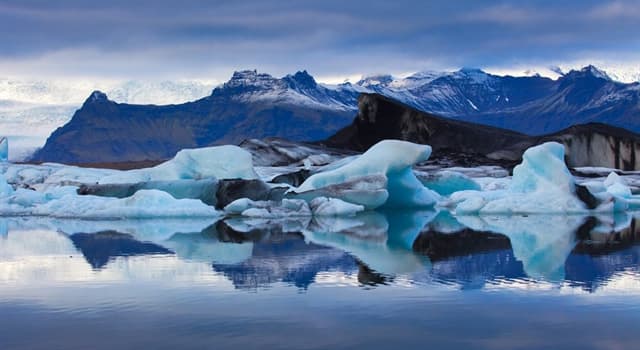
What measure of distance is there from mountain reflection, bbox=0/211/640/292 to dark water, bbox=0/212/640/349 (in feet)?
0.15

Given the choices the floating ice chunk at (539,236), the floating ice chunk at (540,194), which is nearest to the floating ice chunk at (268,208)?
the floating ice chunk at (539,236)

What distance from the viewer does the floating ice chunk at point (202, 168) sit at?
103ft

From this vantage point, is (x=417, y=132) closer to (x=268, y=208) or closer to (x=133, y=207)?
(x=268, y=208)

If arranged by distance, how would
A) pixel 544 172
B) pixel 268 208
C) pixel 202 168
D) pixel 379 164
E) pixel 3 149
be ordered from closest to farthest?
1. pixel 268 208
2. pixel 544 172
3. pixel 379 164
4. pixel 202 168
5. pixel 3 149

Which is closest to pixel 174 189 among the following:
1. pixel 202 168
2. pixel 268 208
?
pixel 202 168

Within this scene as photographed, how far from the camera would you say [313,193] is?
2834cm

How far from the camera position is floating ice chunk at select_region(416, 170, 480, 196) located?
35688 millimetres

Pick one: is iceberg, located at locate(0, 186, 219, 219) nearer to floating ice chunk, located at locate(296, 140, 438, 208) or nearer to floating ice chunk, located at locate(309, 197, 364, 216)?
floating ice chunk, located at locate(309, 197, 364, 216)

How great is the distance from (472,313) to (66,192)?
2580 cm

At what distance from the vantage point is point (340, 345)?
8.33 metres

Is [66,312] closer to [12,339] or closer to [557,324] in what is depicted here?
[12,339]

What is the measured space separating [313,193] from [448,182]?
30.4 feet

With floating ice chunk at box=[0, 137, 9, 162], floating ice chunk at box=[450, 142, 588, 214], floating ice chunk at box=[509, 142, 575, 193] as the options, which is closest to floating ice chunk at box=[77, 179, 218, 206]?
floating ice chunk at box=[450, 142, 588, 214]

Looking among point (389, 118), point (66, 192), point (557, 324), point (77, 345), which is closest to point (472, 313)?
point (557, 324)
